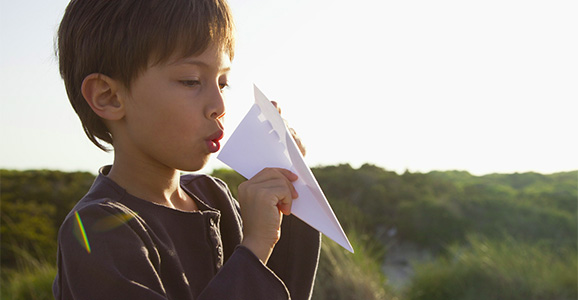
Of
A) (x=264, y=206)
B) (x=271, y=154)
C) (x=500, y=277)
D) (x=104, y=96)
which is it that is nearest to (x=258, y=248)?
(x=264, y=206)

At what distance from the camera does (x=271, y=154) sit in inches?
50.3

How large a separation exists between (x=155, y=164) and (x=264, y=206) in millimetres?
319

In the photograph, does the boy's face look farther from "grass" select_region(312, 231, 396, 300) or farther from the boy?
"grass" select_region(312, 231, 396, 300)

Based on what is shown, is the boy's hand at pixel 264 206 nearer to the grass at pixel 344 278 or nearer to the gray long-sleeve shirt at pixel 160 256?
the gray long-sleeve shirt at pixel 160 256

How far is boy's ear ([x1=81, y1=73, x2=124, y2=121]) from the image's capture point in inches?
51.6

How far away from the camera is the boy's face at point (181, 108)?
1226 mm

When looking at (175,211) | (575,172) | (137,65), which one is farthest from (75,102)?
(575,172)

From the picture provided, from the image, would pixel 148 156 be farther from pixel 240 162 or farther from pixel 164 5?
pixel 164 5

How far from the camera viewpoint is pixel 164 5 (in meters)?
1.31

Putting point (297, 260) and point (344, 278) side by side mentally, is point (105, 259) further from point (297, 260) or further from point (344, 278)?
point (344, 278)

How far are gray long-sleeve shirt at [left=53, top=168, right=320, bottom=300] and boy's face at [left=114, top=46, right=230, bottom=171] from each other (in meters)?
0.14

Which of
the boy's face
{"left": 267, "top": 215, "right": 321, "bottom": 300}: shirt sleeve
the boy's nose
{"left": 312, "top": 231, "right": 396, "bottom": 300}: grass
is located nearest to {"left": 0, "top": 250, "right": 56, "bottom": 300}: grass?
{"left": 312, "top": 231, "right": 396, "bottom": 300}: grass

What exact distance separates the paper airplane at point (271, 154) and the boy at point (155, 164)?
0.10ft

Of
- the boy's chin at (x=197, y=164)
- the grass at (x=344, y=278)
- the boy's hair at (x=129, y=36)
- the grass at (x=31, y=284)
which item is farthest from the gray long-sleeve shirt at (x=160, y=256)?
the grass at (x=31, y=284)
